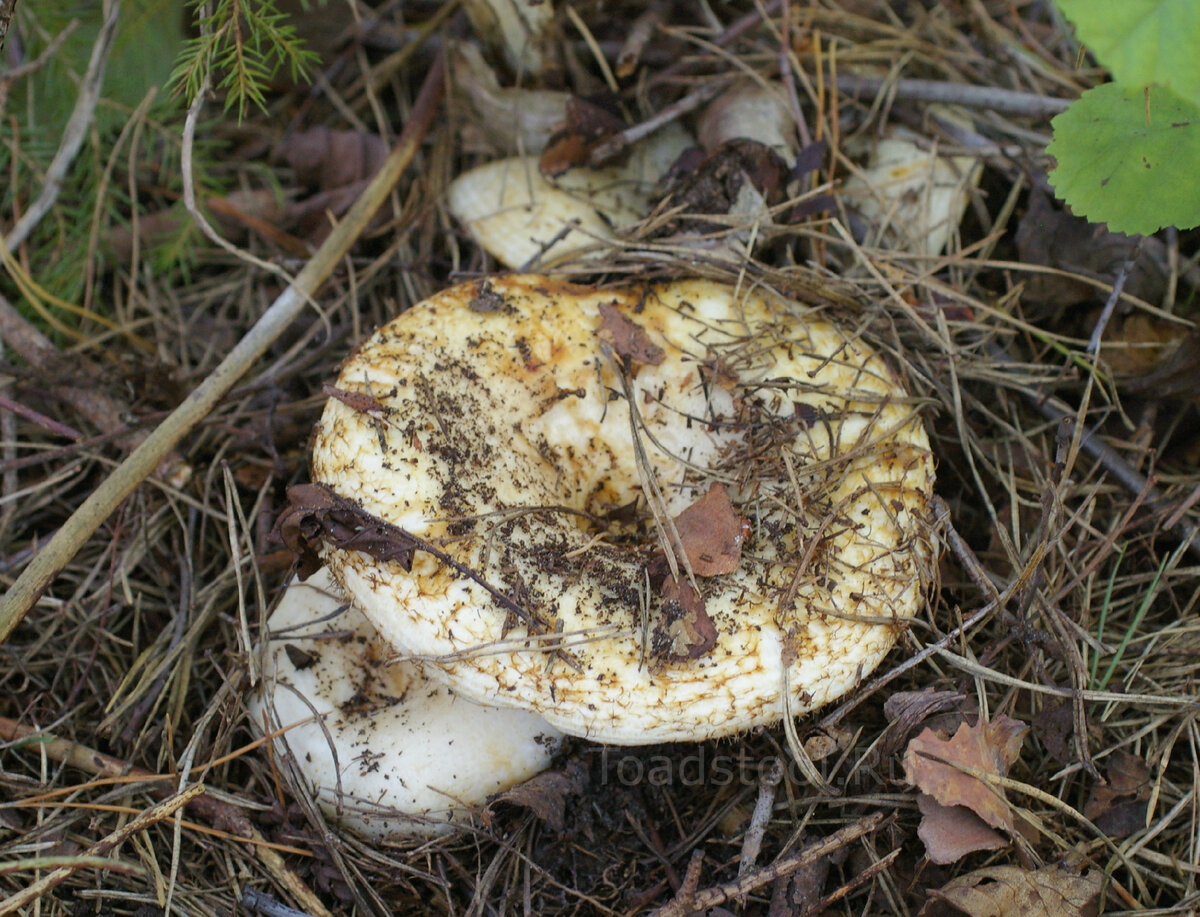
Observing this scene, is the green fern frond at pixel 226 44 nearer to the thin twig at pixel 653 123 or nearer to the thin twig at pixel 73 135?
the thin twig at pixel 73 135

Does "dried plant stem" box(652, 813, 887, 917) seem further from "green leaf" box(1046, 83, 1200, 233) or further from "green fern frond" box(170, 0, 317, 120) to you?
"green fern frond" box(170, 0, 317, 120)

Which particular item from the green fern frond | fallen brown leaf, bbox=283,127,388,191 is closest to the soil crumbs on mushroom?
fallen brown leaf, bbox=283,127,388,191

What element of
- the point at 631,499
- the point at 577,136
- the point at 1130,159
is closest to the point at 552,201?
the point at 577,136

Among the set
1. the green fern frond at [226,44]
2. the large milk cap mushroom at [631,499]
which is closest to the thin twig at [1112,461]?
the large milk cap mushroom at [631,499]

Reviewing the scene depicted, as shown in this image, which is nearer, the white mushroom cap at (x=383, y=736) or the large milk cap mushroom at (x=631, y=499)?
the large milk cap mushroom at (x=631, y=499)

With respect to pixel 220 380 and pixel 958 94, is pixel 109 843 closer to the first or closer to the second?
pixel 220 380

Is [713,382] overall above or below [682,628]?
above

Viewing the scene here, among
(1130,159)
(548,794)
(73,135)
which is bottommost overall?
(548,794)

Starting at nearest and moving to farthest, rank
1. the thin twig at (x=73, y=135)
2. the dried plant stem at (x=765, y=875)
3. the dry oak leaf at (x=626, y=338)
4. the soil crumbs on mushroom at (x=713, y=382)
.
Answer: the dried plant stem at (x=765, y=875)
the soil crumbs on mushroom at (x=713, y=382)
the dry oak leaf at (x=626, y=338)
the thin twig at (x=73, y=135)
